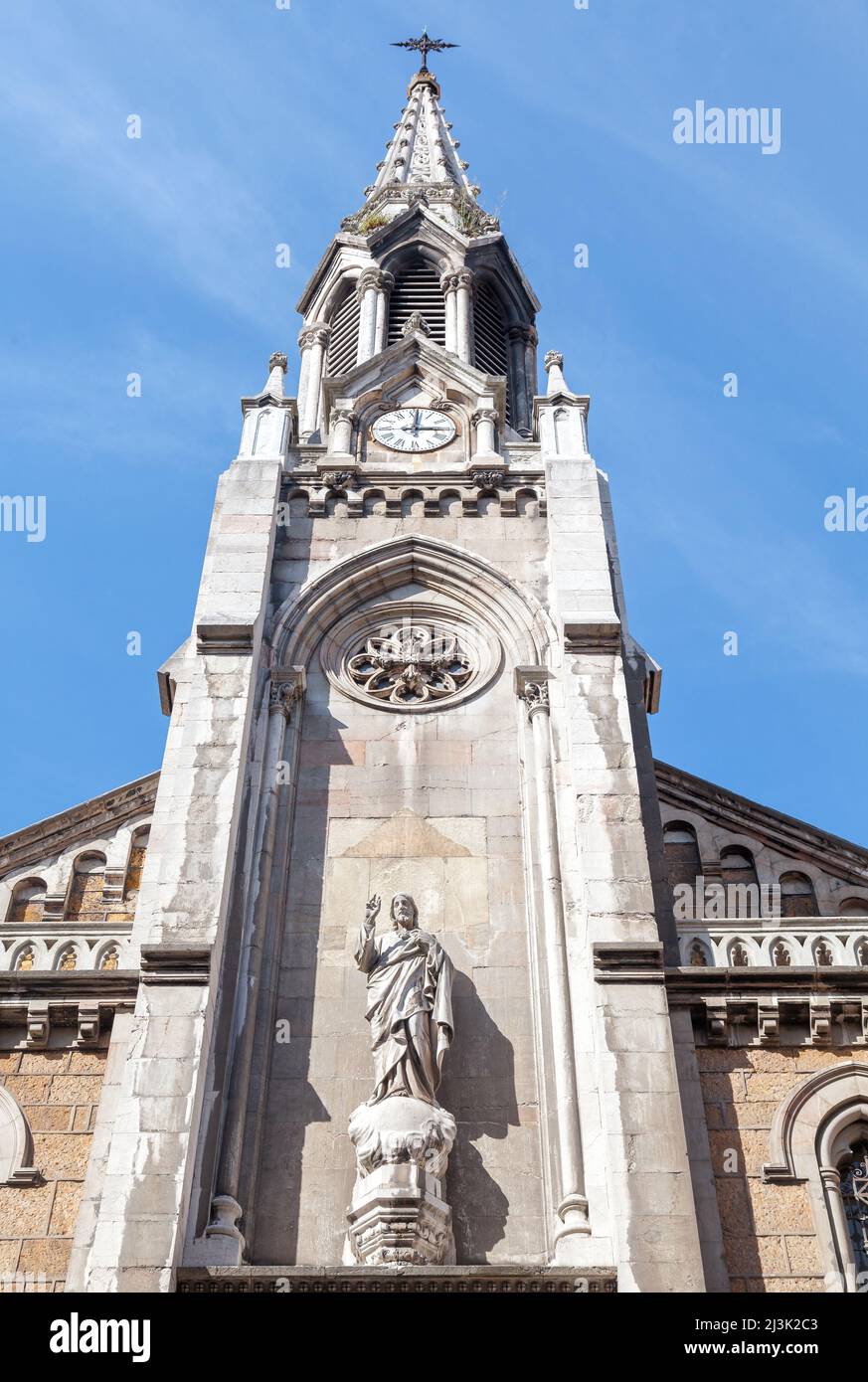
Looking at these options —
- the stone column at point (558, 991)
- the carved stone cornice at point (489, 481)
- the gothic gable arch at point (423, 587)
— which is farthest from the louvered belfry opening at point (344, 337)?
the stone column at point (558, 991)

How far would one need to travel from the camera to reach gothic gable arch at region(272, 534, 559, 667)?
24031 millimetres

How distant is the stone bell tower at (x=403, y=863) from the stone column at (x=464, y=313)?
13.7 feet

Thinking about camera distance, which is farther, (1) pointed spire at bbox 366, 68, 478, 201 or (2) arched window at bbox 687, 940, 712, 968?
(1) pointed spire at bbox 366, 68, 478, 201

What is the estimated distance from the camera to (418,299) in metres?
36.4

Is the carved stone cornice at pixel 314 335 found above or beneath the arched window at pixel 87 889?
above

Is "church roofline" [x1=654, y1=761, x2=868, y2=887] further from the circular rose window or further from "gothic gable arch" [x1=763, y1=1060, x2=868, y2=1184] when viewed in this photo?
"gothic gable arch" [x1=763, y1=1060, x2=868, y2=1184]

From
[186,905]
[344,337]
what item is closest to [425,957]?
[186,905]

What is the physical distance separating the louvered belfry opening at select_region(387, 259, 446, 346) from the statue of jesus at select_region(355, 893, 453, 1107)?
18.1m

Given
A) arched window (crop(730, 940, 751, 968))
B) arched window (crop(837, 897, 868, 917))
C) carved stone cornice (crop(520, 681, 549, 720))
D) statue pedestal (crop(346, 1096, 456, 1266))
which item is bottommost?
statue pedestal (crop(346, 1096, 456, 1266))

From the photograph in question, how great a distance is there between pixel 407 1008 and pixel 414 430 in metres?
12.8

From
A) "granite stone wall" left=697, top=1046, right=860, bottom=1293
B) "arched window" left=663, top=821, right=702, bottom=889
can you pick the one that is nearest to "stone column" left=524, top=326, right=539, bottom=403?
"arched window" left=663, top=821, right=702, bottom=889

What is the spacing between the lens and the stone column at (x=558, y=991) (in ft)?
56.6

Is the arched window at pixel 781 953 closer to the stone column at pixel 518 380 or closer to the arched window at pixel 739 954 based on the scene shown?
the arched window at pixel 739 954
